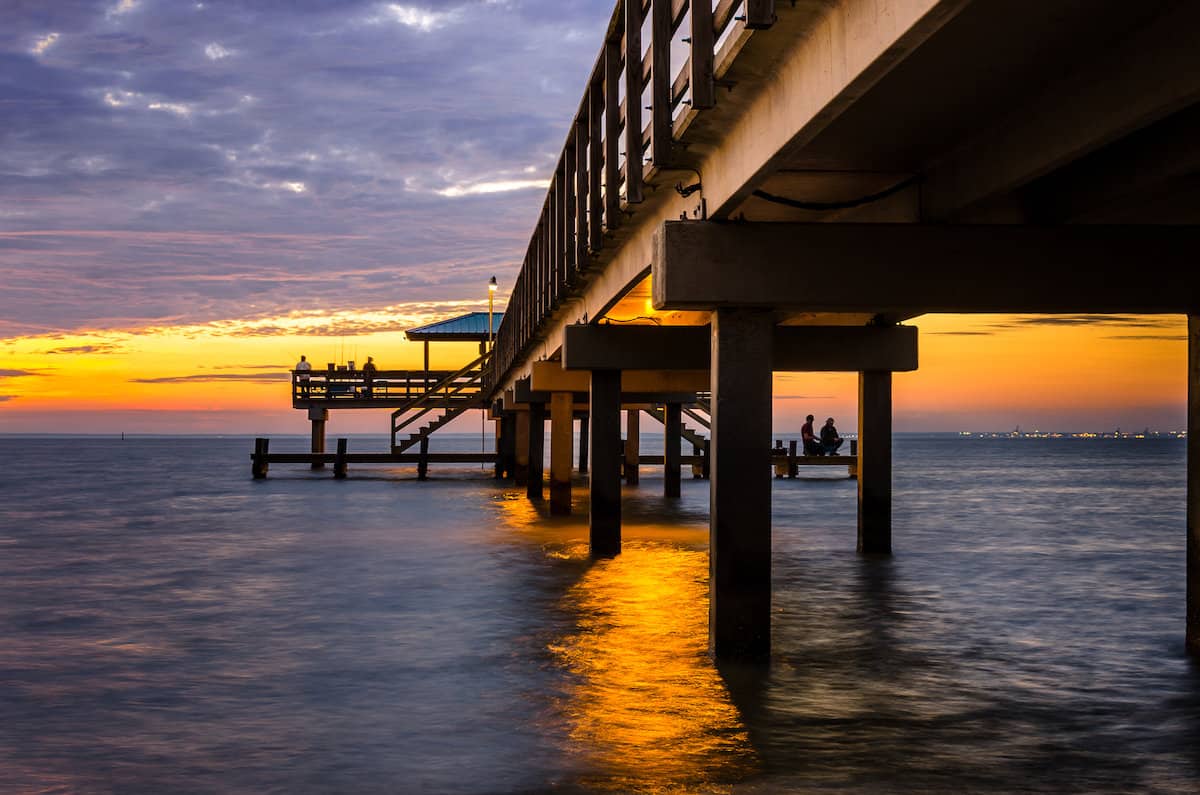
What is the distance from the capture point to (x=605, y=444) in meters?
18.6

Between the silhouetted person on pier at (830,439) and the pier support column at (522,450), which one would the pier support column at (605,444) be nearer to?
the pier support column at (522,450)

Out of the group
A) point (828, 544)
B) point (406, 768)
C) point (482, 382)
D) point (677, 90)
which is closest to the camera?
point (406, 768)

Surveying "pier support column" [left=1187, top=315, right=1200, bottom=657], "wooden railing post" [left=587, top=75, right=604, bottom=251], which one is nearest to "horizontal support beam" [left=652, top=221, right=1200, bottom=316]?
"pier support column" [left=1187, top=315, right=1200, bottom=657]

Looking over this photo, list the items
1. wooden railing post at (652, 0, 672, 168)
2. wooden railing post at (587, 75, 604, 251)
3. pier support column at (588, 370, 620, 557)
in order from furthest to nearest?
pier support column at (588, 370, 620, 557), wooden railing post at (587, 75, 604, 251), wooden railing post at (652, 0, 672, 168)

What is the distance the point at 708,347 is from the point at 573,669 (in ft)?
25.2

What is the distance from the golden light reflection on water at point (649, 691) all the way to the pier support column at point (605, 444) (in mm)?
2932

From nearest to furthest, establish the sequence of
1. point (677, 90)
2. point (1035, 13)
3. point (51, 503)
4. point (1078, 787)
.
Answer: point (1035, 13) < point (1078, 787) < point (677, 90) < point (51, 503)

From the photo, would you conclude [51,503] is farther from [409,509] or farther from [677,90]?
[677,90]

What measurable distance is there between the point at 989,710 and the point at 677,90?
4.65 meters

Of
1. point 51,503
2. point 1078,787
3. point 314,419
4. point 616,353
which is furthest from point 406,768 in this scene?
point 314,419

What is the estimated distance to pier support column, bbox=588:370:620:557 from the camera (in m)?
18.6

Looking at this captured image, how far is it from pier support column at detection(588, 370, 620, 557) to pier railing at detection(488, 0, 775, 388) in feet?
4.35

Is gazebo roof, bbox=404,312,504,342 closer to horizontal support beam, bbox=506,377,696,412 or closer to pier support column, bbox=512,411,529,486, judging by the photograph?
pier support column, bbox=512,411,529,486

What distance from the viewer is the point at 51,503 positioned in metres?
38.0
